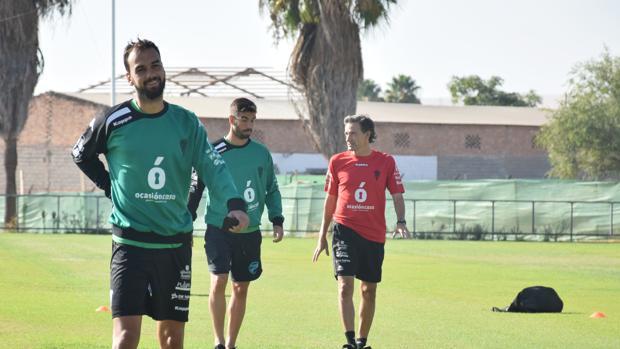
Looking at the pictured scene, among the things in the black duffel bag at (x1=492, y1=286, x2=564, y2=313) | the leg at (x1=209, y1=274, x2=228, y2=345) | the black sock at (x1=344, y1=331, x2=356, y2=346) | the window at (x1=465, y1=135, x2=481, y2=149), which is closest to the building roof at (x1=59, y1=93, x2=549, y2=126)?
the window at (x1=465, y1=135, x2=481, y2=149)

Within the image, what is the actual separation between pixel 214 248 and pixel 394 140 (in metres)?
65.4

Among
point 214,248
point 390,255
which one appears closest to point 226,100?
point 390,255

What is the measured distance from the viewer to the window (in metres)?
77.9

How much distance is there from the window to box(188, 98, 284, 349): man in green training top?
66.5 meters

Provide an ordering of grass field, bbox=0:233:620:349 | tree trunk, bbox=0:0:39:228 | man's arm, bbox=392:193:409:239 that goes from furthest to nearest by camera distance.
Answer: tree trunk, bbox=0:0:39:228
grass field, bbox=0:233:620:349
man's arm, bbox=392:193:409:239

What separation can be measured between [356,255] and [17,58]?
37.3 m

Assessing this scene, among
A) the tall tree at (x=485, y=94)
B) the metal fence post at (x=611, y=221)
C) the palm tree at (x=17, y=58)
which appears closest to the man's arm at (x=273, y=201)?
→ the metal fence post at (x=611, y=221)

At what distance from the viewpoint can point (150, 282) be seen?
7.95 metres

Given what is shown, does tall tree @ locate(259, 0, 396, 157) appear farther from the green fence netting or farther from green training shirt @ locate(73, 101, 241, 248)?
green training shirt @ locate(73, 101, 241, 248)

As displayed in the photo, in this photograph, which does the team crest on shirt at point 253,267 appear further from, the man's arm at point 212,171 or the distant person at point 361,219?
the man's arm at point 212,171

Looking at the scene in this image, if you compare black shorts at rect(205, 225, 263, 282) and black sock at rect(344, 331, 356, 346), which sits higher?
black shorts at rect(205, 225, 263, 282)

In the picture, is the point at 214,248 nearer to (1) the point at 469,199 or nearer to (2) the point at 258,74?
(1) the point at 469,199

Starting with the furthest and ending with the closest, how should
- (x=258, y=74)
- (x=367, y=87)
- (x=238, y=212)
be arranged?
(x=367, y=87)
(x=258, y=74)
(x=238, y=212)

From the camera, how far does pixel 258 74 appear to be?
7431cm
